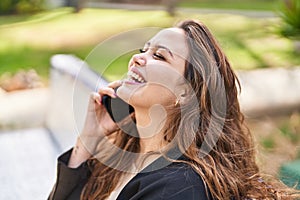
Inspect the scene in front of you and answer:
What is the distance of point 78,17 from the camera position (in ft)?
25.9

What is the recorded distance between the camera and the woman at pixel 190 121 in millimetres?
1362

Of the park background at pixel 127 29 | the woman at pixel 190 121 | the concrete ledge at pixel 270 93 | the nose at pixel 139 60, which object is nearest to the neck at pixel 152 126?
the woman at pixel 190 121

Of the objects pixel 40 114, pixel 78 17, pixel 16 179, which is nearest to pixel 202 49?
pixel 16 179

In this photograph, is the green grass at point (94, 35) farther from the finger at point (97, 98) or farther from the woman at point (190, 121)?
the woman at point (190, 121)

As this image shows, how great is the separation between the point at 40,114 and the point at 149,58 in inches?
97.6

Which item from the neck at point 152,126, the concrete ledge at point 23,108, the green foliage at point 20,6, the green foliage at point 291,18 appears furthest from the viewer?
the green foliage at point 20,6

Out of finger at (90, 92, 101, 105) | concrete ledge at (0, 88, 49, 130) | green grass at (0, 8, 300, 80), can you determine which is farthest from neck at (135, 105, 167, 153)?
green grass at (0, 8, 300, 80)

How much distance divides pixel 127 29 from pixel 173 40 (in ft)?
16.3

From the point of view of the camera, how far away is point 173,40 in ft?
4.70

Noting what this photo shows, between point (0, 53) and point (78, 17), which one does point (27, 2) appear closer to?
point (78, 17)

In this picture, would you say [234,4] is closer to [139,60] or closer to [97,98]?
[97,98]

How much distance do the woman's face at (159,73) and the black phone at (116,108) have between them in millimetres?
270

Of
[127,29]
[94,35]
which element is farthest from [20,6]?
[127,29]

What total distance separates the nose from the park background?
2053 millimetres
